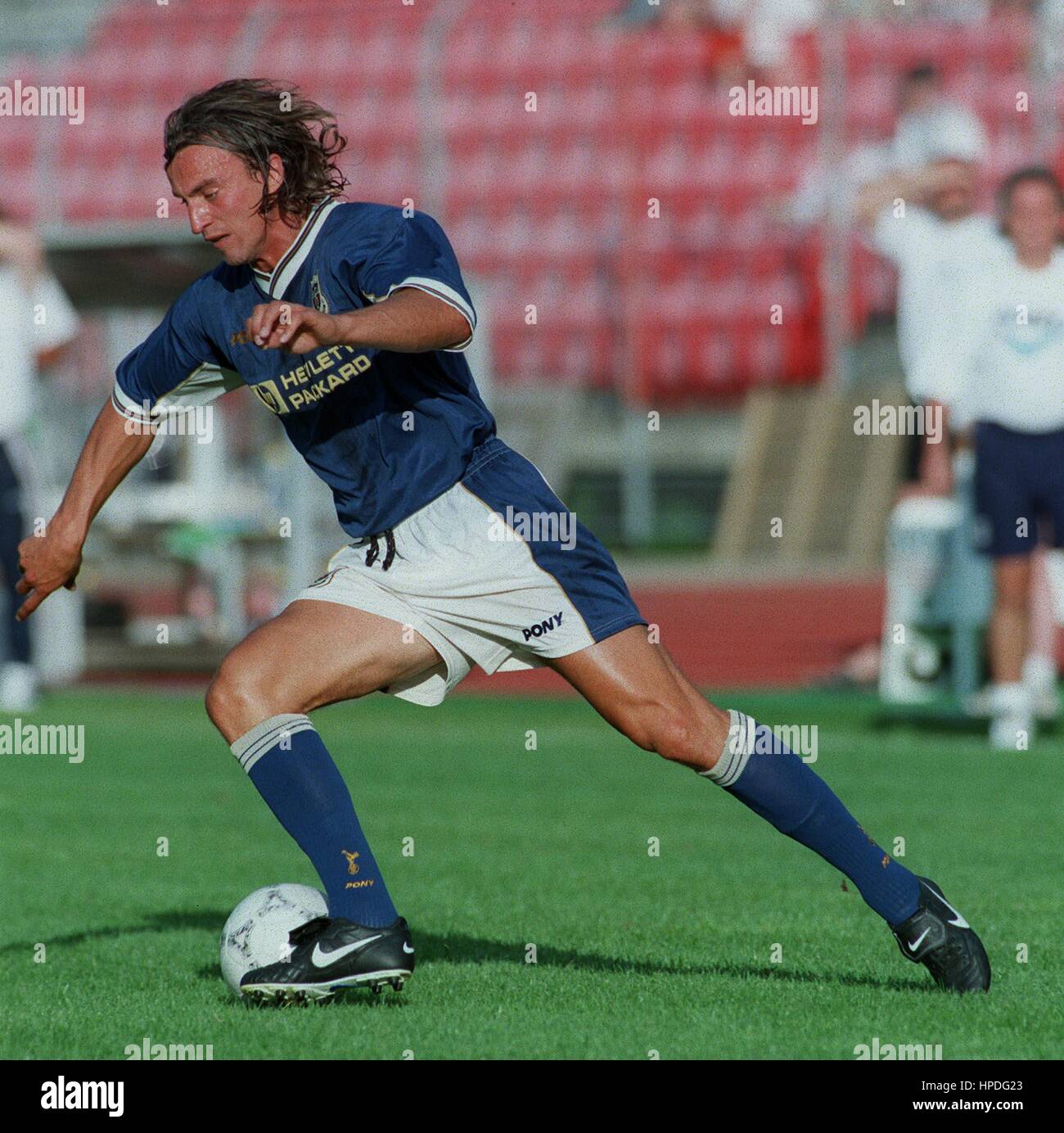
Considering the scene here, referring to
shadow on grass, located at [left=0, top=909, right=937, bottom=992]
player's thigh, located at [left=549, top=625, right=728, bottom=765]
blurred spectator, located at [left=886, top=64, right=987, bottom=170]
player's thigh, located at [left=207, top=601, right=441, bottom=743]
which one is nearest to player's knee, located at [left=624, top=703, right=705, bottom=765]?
player's thigh, located at [left=549, top=625, right=728, bottom=765]

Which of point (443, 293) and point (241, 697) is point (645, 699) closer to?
point (241, 697)

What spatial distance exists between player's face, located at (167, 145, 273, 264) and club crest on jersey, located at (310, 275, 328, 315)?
0.53 ft

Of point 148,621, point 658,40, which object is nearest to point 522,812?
point 148,621

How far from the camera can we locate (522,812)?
7871 mm

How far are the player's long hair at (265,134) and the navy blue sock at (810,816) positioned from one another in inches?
60.5

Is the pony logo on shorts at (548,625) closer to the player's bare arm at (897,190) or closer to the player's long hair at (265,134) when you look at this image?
the player's long hair at (265,134)

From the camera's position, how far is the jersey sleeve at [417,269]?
3.95 meters

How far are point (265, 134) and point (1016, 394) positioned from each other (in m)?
6.42

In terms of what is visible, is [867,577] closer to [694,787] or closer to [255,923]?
[694,787]

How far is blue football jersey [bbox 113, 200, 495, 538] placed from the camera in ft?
13.6

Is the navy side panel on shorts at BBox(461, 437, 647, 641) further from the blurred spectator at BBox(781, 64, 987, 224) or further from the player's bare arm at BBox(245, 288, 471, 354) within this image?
the blurred spectator at BBox(781, 64, 987, 224)

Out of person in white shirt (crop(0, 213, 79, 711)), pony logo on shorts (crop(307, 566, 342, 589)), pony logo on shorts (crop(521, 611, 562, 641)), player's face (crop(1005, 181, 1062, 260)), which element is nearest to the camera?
pony logo on shorts (crop(521, 611, 562, 641))

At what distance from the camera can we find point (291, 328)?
352cm
